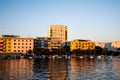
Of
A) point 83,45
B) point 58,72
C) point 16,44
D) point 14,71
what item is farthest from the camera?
point 83,45

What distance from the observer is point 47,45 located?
18725 centimetres

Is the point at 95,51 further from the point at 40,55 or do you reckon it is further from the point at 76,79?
the point at 76,79

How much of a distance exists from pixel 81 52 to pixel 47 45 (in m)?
25.6

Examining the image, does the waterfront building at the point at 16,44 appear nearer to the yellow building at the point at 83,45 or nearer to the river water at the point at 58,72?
the yellow building at the point at 83,45

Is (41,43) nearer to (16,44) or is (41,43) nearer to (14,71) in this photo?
(16,44)

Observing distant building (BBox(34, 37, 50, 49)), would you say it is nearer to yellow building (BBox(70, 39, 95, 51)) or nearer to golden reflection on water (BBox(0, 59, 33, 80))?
yellow building (BBox(70, 39, 95, 51))

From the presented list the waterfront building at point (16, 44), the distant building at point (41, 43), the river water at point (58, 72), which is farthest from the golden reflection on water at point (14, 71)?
the distant building at point (41, 43)

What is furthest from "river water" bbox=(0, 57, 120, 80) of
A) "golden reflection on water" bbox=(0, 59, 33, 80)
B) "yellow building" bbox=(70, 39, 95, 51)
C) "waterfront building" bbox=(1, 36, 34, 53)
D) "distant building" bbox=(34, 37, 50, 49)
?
Result: "yellow building" bbox=(70, 39, 95, 51)

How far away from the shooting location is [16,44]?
547 feet

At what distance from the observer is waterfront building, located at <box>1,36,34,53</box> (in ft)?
540

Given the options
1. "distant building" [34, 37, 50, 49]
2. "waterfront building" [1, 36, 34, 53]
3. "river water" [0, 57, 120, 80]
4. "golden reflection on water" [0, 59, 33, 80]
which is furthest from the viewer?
"distant building" [34, 37, 50, 49]

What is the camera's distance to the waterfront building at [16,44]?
165m

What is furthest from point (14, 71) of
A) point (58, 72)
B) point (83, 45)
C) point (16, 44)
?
point (83, 45)

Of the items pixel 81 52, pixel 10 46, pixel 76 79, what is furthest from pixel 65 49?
pixel 76 79
